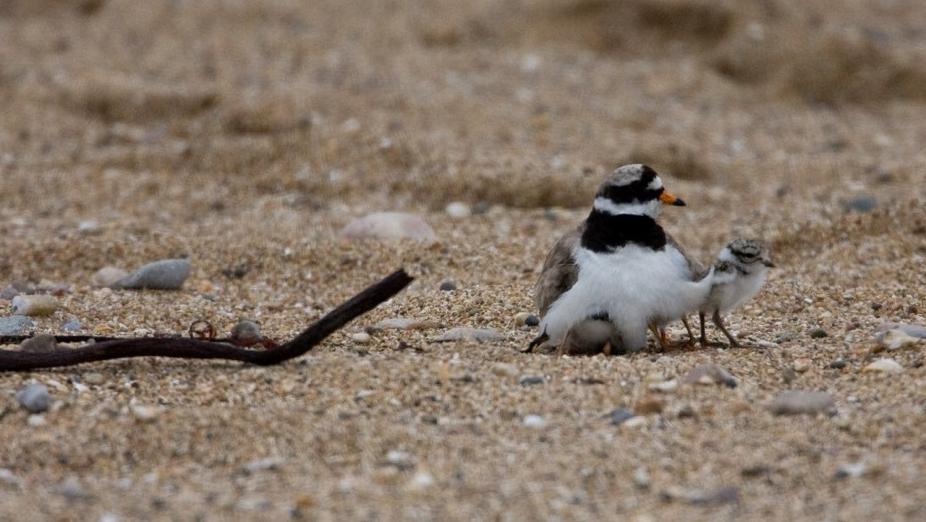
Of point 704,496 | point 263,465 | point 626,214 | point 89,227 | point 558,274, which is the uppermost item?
point 626,214

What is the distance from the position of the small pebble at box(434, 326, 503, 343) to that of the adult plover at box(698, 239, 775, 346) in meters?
0.75

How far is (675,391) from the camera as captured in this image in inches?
163

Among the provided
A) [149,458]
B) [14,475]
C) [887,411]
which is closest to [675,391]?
[887,411]

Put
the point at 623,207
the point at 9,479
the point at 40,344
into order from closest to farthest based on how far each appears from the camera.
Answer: the point at 9,479, the point at 40,344, the point at 623,207

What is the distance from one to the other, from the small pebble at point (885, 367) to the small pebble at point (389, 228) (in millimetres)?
2531

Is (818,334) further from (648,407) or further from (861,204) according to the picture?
(861,204)

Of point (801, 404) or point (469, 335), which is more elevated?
point (801, 404)

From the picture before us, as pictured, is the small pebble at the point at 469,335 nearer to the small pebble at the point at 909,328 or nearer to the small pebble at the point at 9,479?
the small pebble at the point at 909,328

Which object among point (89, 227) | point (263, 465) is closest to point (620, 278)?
point (263, 465)

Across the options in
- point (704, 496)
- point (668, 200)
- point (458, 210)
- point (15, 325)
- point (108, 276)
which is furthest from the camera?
point (458, 210)

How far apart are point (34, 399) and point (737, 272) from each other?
2.18m

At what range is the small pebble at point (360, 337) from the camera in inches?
196

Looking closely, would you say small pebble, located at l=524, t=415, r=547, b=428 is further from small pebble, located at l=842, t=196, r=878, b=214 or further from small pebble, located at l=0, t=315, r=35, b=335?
small pebble, located at l=842, t=196, r=878, b=214

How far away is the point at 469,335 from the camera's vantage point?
5.00 metres
